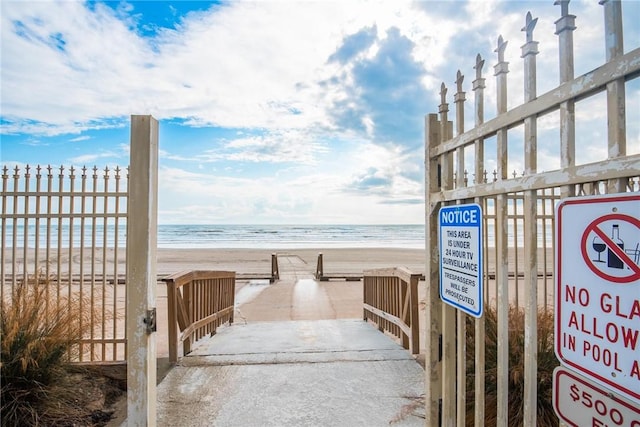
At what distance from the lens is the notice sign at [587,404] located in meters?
1.10

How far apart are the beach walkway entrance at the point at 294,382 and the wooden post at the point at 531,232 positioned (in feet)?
6.07

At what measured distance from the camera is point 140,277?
242cm

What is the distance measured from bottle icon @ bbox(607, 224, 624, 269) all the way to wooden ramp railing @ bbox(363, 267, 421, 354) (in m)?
3.43

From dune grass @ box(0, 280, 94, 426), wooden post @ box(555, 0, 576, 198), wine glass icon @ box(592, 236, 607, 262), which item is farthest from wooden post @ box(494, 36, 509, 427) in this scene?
dune grass @ box(0, 280, 94, 426)

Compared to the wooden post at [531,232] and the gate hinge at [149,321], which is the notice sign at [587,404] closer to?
the wooden post at [531,232]

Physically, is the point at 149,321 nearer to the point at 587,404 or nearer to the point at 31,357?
the point at 31,357

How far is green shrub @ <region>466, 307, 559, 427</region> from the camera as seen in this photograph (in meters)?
2.66

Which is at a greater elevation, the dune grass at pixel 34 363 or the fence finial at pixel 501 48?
the fence finial at pixel 501 48

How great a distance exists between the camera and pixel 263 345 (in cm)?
496

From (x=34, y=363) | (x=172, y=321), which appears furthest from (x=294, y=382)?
(x=34, y=363)

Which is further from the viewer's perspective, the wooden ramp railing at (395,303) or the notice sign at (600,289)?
the wooden ramp railing at (395,303)

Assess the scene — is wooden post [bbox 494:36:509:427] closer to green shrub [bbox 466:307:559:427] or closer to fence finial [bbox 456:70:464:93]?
fence finial [bbox 456:70:464:93]

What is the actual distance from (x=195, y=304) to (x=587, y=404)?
14.8 ft

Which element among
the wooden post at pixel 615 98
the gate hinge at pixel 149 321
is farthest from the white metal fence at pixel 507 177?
the gate hinge at pixel 149 321
